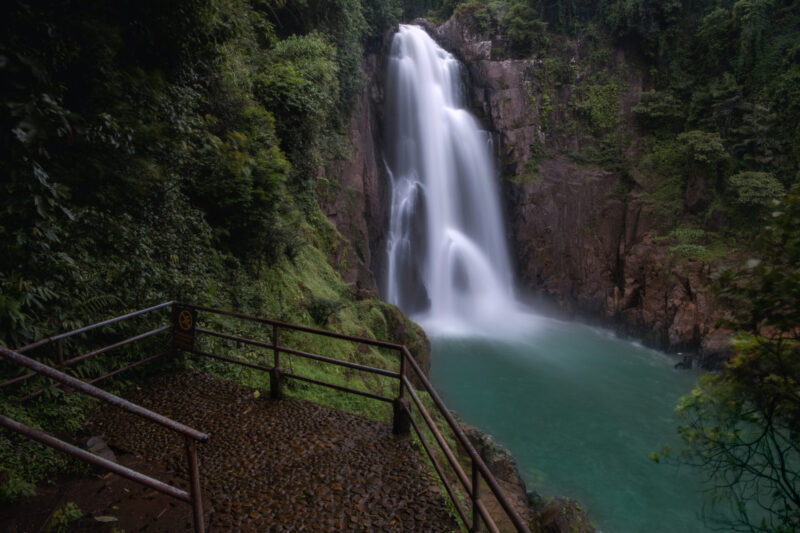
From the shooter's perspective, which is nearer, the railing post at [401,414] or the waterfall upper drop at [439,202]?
the railing post at [401,414]

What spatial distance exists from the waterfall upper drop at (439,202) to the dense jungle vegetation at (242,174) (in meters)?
3.28

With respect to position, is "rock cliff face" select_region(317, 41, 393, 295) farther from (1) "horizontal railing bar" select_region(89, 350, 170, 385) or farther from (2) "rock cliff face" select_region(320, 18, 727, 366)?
(1) "horizontal railing bar" select_region(89, 350, 170, 385)

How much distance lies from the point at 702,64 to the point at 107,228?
24647mm

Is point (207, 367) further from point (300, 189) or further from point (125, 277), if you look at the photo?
point (300, 189)

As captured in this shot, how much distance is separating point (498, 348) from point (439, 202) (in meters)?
7.57

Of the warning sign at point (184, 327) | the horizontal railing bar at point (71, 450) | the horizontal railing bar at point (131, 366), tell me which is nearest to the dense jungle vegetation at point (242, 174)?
the horizontal railing bar at point (131, 366)

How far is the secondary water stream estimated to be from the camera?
9.56 m

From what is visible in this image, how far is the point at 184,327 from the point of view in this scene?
5.04 meters

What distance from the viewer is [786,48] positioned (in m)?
17.0

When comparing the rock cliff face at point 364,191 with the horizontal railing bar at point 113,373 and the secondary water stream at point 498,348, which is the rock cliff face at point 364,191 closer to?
the secondary water stream at point 498,348

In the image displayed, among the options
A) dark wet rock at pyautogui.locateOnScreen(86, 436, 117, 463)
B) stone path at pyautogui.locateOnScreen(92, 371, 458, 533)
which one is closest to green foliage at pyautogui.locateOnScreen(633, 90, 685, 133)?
stone path at pyautogui.locateOnScreen(92, 371, 458, 533)

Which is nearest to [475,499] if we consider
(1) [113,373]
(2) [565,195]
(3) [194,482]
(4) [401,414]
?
(4) [401,414]

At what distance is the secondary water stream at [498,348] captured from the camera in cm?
956

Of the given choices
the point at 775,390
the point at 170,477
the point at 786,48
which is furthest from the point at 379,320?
the point at 786,48
